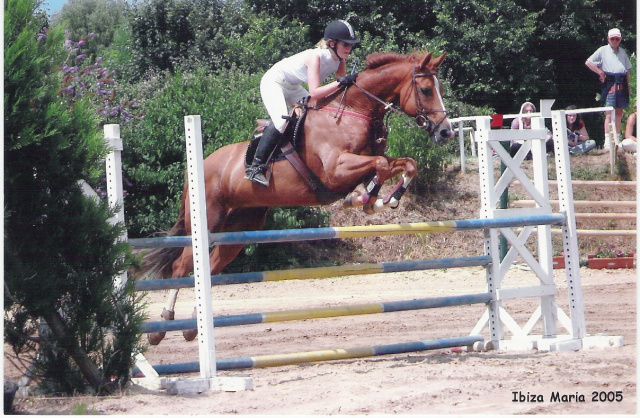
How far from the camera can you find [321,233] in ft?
19.7

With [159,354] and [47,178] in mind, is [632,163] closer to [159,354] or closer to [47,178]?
[159,354]

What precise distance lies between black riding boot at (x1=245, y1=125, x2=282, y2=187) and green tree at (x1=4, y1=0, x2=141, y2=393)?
234 centimetres

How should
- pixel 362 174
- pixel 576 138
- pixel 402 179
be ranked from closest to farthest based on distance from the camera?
1. pixel 402 179
2. pixel 362 174
3. pixel 576 138

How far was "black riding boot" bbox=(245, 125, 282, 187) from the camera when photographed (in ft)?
24.3

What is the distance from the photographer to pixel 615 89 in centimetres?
1388

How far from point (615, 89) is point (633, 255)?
7.58 feet

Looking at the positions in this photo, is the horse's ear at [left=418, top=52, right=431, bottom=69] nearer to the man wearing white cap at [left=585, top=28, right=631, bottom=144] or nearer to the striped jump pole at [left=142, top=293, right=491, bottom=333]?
the striped jump pole at [left=142, top=293, right=491, bottom=333]

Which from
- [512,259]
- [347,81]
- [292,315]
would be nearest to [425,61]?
[347,81]

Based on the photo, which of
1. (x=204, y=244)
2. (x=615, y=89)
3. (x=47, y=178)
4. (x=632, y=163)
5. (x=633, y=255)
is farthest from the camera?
(x=632, y=163)

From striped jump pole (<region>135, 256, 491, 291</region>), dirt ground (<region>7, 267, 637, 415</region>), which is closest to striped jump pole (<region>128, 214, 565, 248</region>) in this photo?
striped jump pole (<region>135, 256, 491, 291</region>)

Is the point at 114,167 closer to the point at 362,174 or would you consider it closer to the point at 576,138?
the point at 362,174

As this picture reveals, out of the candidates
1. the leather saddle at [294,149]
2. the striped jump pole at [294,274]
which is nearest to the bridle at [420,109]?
the leather saddle at [294,149]

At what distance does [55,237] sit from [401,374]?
197cm

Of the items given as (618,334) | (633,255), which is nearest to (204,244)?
(618,334)
